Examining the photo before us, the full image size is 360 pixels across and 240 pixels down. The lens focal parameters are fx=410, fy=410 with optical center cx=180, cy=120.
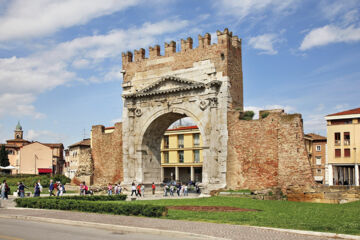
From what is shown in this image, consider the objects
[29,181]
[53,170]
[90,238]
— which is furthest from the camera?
[53,170]

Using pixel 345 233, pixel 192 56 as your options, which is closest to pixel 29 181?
pixel 192 56

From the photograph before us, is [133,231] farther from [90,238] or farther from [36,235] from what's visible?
[36,235]

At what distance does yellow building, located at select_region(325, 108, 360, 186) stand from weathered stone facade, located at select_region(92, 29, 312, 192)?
69.6 feet

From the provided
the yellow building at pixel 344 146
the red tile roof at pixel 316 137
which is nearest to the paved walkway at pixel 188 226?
the yellow building at pixel 344 146

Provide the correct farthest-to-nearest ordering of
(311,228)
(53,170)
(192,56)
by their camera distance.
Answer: (53,170)
(192,56)
(311,228)

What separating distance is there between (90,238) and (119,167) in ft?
73.1

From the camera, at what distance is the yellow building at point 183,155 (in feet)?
185

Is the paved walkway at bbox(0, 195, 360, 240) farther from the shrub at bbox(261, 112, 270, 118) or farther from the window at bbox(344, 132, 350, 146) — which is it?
the window at bbox(344, 132, 350, 146)

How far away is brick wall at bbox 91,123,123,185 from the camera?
107 feet

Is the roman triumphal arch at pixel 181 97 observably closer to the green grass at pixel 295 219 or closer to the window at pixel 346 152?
the green grass at pixel 295 219

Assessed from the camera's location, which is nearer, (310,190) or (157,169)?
(310,190)

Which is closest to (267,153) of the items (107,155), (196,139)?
(107,155)

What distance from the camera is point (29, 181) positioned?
146 feet

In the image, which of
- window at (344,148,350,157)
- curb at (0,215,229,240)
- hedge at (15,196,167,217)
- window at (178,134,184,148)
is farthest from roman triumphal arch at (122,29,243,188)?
window at (178,134,184,148)
